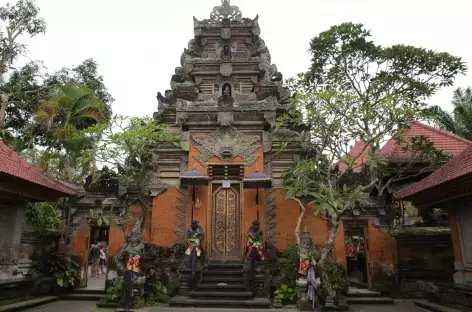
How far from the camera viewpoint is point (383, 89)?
1445cm

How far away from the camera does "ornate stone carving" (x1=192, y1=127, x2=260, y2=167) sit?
1155 cm

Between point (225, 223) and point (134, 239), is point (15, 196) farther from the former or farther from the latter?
point (225, 223)

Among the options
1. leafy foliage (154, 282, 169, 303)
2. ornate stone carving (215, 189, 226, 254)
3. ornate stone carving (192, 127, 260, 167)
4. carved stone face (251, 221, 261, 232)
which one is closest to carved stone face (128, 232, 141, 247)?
leafy foliage (154, 282, 169, 303)

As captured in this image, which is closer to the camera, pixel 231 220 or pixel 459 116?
pixel 231 220

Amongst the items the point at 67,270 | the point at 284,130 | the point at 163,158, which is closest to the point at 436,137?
the point at 284,130

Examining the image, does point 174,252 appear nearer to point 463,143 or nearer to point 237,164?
point 237,164

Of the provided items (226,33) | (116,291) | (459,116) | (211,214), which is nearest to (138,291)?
(116,291)

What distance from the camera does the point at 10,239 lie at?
9617 mm

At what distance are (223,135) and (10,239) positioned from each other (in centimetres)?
684

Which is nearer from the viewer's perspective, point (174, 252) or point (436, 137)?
point (174, 252)

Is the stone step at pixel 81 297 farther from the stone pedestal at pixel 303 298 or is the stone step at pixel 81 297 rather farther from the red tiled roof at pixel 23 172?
the stone pedestal at pixel 303 298

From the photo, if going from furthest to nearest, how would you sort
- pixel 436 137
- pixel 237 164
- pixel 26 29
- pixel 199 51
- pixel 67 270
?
pixel 26 29 < pixel 436 137 < pixel 199 51 < pixel 237 164 < pixel 67 270

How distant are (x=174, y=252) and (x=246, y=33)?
8629mm

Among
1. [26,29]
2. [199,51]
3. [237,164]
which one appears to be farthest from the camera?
[26,29]
